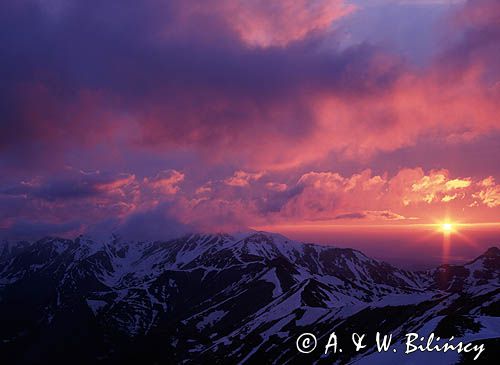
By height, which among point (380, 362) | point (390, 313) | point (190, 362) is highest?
point (380, 362)

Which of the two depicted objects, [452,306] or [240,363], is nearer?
[452,306]

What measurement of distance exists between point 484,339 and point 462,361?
7.80 m

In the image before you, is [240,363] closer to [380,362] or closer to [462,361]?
[380,362]

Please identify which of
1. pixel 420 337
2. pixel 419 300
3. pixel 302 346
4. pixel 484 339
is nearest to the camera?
pixel 484 339

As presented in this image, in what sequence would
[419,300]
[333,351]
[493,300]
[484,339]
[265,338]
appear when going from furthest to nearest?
1. [265,338]
2. [419,300]
3. [493,300]
4. [333,351]
5. [484,339]

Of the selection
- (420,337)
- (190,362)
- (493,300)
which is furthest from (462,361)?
(190,362)

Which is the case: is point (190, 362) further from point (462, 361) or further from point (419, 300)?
point (462, 361)

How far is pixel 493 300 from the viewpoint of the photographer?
112 meters

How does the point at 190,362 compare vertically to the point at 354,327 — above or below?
below

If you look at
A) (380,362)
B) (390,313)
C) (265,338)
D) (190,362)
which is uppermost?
(380,362)

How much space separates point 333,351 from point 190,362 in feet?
327

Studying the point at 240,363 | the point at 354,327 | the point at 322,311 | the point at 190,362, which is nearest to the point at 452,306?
the point at 354,327

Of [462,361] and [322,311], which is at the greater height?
[462,361]

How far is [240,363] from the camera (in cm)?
14112
